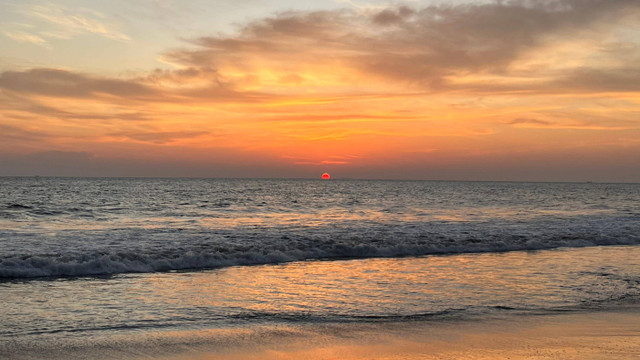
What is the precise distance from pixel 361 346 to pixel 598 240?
20390 millimetres

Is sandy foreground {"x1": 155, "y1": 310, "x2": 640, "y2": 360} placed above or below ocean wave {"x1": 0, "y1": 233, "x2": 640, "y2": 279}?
above

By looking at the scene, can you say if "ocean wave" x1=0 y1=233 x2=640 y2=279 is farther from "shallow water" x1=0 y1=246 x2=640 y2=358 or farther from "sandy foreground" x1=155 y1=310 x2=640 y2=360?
"sandy foreground" x1=155 y1=310 x2=640 y2=360

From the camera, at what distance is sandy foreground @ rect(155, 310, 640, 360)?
23.4ft

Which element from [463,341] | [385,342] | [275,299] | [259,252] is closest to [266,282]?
[275,299]

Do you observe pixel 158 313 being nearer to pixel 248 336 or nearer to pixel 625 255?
pixel 248 336

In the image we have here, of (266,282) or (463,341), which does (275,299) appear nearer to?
(266,282)

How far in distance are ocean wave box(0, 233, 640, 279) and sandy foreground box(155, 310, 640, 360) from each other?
8501 millimetres

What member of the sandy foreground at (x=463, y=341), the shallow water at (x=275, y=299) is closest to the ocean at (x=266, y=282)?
the shallow water at (x=275, y=299)

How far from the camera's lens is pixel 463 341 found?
7777 mm

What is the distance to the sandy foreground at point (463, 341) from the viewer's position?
712 cm

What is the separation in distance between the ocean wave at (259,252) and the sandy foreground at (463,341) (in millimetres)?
8501

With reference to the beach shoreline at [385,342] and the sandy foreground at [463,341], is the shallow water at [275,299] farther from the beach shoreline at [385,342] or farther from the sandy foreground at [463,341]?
the sandy foreground at [463,341]

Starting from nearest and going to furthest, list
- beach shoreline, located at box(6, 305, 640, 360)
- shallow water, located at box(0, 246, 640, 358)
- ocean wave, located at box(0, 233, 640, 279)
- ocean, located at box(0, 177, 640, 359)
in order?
beach shoreline, located at box(6, 305, 640, 360), shallow water, located at box(0, 246, 640, 358), ocean, located at box(0, 177, 640, 359), ocean wave, located at box(0, 233, 640, 279)

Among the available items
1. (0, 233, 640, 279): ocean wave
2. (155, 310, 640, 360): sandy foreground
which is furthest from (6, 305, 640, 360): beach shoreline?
(0, 233, 640, 279): ocean wave
